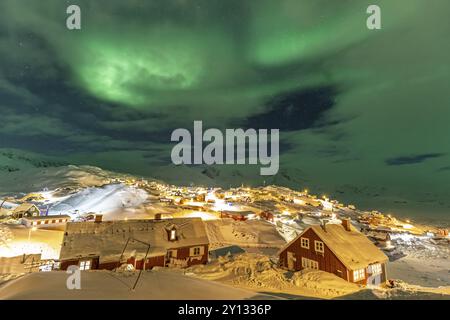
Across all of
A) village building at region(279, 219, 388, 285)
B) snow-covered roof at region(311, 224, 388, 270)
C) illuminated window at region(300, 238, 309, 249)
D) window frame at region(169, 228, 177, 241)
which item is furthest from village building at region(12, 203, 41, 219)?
snow-covered roof at region(311, 224, 388, 270)

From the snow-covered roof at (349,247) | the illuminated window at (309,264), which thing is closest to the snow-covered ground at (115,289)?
the snow-covered roof at (349,247)

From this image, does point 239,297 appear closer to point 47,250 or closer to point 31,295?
point 31,295

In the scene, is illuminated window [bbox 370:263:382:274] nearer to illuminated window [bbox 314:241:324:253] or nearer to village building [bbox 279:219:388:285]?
village building [bbox 279:219:388:285]

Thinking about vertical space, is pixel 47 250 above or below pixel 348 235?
below

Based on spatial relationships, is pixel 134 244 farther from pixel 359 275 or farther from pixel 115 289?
pixel 359 275

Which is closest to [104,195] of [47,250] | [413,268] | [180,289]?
[47,250]

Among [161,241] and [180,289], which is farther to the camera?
[161,241]

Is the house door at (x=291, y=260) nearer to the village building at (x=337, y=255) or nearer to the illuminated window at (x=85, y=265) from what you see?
the village building at (x=337, y=255)
